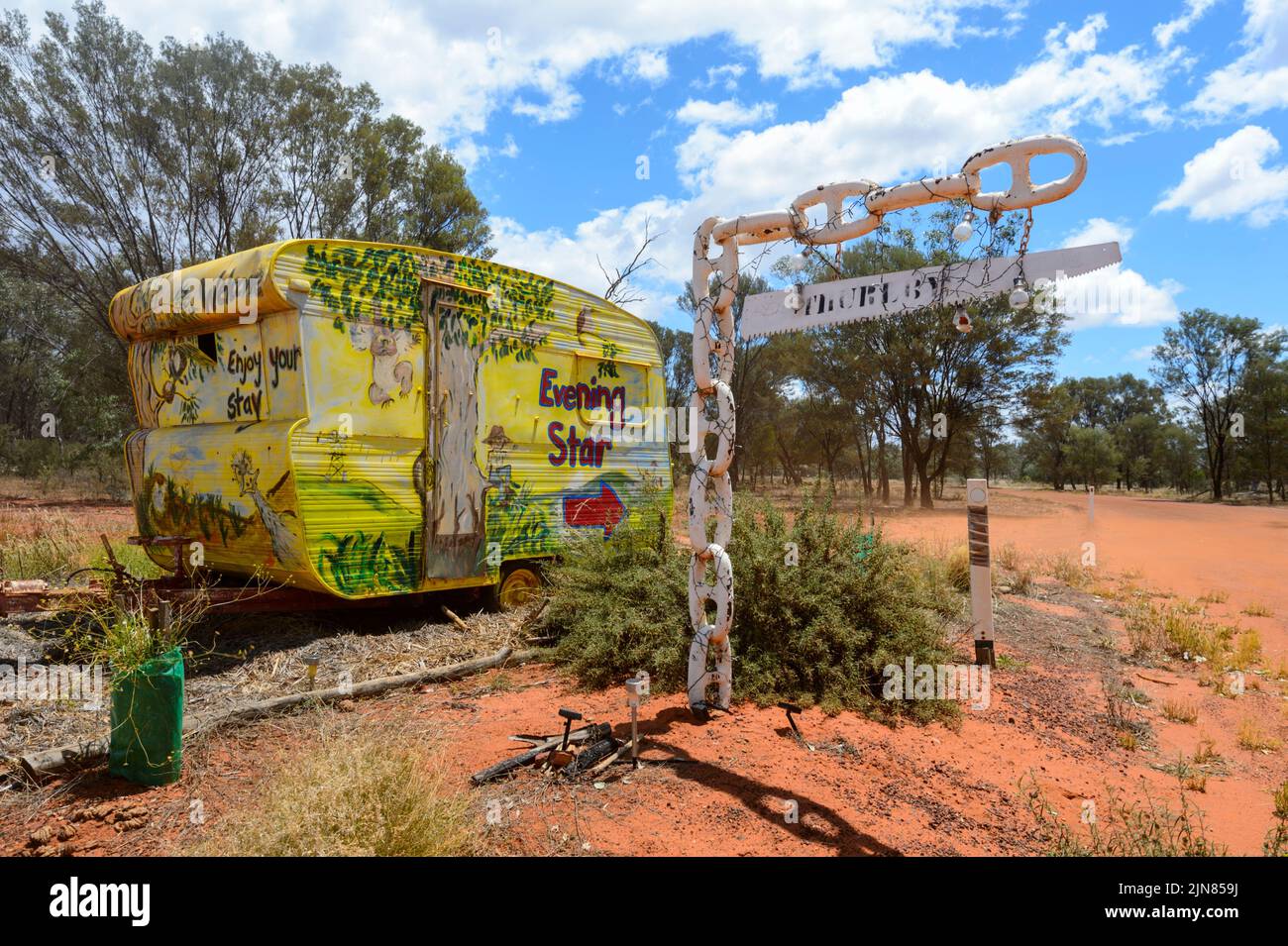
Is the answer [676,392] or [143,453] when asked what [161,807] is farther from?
[676,392]

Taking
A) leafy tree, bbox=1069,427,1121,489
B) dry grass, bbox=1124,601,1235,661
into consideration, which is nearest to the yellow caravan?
dry grass, bbox=1124,601,1235,661

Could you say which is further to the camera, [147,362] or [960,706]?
[147,362]

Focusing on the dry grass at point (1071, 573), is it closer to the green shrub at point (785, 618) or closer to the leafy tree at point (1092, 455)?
the green shrub at point (785, 618)

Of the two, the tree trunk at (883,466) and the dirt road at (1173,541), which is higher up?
the tree trunk at (883,466)

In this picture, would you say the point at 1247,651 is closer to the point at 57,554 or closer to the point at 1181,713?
the point at 1181,713

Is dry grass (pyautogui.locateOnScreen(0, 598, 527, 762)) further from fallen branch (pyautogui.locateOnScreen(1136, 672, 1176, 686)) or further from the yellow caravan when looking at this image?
fallen branch (pyautogui.locateOnScreen(1136, 672, 1176, 686))

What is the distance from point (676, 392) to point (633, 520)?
24.1 m

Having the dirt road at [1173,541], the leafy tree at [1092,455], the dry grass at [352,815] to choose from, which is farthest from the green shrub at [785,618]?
the leafy tree at [1092,455]

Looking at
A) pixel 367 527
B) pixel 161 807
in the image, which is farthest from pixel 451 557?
pixel 161 807

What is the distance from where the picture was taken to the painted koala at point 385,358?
6668 mm

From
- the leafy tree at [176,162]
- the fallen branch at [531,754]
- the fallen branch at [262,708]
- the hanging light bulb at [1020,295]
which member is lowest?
the fallen branch at [531,754]

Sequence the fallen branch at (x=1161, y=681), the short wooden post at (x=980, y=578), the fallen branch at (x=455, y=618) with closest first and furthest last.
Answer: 1. the short wooden post at (x=980, y=578)
2. the fallen branch at (x=455, y=618)
3. the fallen branch at (x=1161, y=681)

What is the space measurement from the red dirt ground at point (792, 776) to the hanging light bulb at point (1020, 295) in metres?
2.71

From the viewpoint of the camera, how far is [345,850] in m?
3.08
